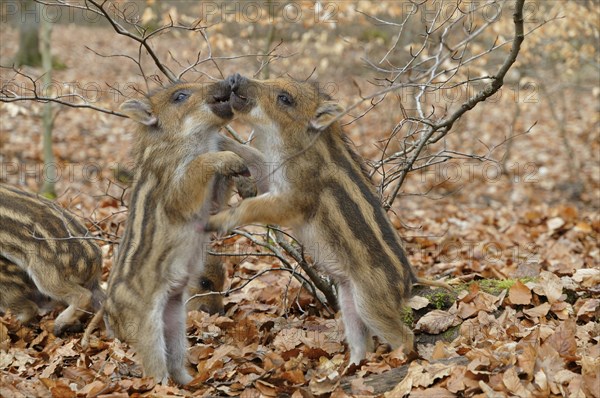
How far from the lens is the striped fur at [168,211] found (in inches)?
226

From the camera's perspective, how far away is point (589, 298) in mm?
6266

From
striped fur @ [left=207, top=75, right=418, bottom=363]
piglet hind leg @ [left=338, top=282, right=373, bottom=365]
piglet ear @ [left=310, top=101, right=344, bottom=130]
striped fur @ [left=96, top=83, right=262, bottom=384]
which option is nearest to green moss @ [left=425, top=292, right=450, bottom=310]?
striped fur @ [left=207, top=75, right=418, bottom=363]

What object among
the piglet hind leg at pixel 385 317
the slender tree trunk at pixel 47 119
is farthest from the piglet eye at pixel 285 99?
the slender tree trunk at pixel 47 119

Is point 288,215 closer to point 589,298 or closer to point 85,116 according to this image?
point 589,298

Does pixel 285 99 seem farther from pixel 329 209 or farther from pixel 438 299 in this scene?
pixel 438 299

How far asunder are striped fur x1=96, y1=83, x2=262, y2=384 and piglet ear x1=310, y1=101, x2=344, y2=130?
59cm

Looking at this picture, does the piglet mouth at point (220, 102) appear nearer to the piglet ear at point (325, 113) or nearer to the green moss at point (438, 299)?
the piglet ear at point (325, 113)

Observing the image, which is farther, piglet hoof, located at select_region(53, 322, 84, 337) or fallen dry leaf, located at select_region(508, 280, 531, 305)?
piglet hoof, located at select_region(53, 322, 84, 337)

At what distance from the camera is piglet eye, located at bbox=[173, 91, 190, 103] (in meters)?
6.36

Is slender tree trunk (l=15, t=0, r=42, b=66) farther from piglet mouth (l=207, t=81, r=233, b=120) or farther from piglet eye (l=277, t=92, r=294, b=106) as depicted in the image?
piglet eye (l=277, t=92, r=294, b=106)

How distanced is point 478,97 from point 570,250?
4.05m

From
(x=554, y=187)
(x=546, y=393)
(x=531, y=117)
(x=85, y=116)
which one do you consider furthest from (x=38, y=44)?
(x=546, y=393)

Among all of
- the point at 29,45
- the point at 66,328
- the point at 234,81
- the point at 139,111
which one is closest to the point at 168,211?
the point at 139,111

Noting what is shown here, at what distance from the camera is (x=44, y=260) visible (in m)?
7.23
